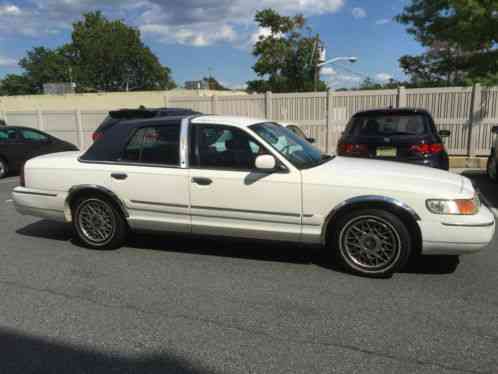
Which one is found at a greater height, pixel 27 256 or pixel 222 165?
pixel 222 165

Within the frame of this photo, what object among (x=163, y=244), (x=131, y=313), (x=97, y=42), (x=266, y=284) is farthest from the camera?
(x=97, y=42)

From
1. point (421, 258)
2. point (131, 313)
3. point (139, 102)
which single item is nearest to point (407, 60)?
point (139, 102)

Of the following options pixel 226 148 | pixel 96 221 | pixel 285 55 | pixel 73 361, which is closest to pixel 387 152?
pixel 226 148

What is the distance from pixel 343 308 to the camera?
3.49m

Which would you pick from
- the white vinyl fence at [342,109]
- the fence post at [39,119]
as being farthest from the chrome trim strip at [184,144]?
the fence post at [39,119]

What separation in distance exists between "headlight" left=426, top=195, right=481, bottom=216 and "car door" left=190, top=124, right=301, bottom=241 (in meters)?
1.23

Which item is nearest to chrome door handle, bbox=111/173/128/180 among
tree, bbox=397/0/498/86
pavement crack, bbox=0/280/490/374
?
pavement crack, bbox=0/280/490/374

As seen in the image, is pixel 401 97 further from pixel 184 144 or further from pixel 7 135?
pixel 7 135

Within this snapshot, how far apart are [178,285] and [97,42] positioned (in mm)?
74237

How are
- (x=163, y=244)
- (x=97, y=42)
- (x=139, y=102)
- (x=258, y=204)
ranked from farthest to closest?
(x=97, y=42)
(x=139, y=102)
(x=163, y=244)
(x=258, y=204)

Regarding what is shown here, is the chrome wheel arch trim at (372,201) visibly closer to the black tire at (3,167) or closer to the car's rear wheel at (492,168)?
the car's rear wheel at (492,168)

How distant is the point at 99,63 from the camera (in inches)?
2798

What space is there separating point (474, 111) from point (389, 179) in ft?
31.8

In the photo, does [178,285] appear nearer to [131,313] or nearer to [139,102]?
[131,313]
